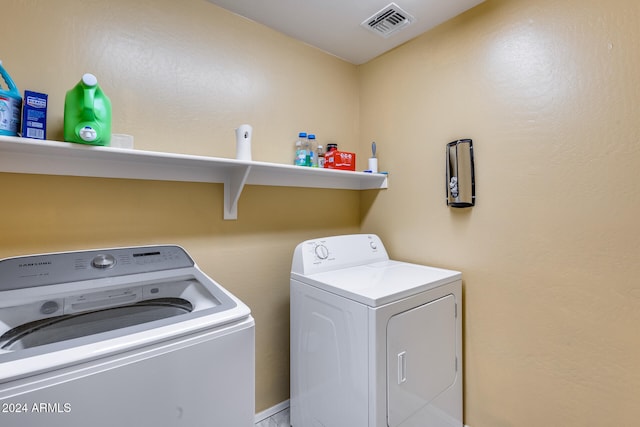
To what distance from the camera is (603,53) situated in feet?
4.19

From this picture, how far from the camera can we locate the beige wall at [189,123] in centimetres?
126

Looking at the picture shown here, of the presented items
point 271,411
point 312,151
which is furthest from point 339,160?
point 271,411

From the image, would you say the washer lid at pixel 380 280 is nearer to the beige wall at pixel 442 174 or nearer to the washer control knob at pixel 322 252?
the washer control knob at pixel 322 252

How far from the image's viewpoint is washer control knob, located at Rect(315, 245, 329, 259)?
1725mm

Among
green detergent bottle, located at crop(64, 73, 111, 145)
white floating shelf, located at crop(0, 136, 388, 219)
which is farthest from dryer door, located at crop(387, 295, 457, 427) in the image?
green detergent bottle, located at crop(64, 73, 111, 145)

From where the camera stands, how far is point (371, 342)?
126 cm

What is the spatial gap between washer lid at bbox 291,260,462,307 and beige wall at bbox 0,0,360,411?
0.46m

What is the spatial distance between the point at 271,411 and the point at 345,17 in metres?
2.53

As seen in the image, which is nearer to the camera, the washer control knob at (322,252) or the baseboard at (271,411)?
the washer control knob at (322,252)

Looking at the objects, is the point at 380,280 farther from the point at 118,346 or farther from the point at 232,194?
the point at 118,346

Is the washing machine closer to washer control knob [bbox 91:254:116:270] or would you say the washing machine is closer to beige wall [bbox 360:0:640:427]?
washer control knob [bbox 91:254:116:270]

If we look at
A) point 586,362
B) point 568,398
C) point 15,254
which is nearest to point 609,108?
point 586,362

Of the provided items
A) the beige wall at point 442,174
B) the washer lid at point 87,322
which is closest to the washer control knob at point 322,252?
the beige wall at point 442,174

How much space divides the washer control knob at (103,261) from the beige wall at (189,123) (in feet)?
0.59
